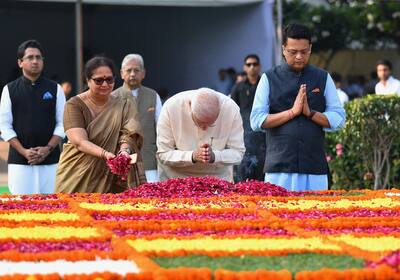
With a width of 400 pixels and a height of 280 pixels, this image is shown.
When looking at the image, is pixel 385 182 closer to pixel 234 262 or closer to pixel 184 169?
pixel 184 169

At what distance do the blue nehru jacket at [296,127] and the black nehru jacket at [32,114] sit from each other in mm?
2384

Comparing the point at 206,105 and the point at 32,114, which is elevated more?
the point at 206,105

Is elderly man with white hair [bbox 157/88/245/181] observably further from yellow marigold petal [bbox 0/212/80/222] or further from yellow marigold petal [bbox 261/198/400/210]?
yellow marigold petal [bbox 0/212/80/222]

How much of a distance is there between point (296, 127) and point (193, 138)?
78cm

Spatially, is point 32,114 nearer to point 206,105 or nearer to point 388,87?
point 206,105

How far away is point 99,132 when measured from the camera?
7.50 meters

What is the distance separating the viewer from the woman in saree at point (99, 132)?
7.47 meters

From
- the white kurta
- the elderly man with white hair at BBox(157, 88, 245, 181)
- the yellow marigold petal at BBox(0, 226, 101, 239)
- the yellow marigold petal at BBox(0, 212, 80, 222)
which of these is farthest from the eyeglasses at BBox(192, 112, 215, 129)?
the white kurta

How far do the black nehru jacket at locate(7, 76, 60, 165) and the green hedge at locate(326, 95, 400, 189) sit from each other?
4046 millimetres

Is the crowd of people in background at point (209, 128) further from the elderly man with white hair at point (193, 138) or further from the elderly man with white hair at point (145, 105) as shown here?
the elderly man with white hair at point (145, 105)

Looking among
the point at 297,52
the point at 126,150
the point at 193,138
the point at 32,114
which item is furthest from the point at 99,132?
the point at 32,114

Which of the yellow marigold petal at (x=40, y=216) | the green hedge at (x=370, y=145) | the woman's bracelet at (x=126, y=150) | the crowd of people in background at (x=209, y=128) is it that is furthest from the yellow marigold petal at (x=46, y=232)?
the green hedge at (x=370, y=145)

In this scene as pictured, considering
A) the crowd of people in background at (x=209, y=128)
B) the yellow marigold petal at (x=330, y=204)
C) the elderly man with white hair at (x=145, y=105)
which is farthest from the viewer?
the elderly man with white hair at (x=145, y=105)

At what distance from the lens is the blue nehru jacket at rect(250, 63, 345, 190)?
7582 millimetres
